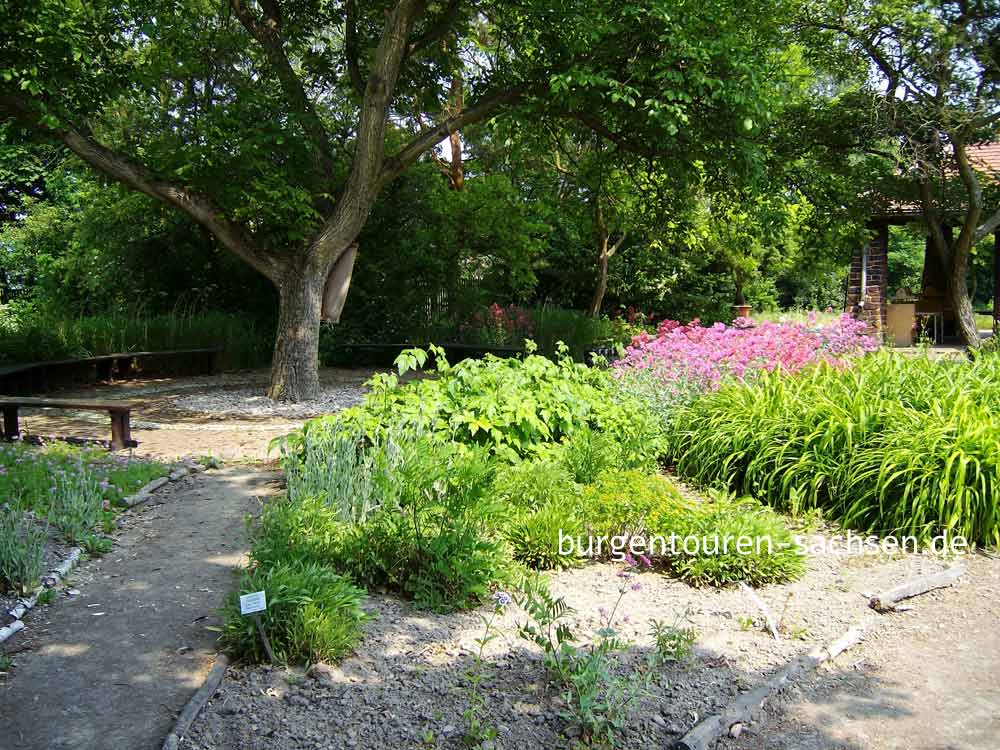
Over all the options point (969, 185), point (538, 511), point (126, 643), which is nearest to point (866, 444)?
point (538, 511)

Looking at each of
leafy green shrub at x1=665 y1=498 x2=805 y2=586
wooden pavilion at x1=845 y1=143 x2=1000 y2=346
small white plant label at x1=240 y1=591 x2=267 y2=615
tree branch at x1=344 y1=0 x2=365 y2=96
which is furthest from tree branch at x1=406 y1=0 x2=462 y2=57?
wooden pavilion at x1=845 y1=143 x2=1000 y2=346

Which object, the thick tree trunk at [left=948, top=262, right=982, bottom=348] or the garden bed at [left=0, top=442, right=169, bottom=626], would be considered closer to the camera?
the garden bed at [left=0, top=442, right=169, bottom=626]

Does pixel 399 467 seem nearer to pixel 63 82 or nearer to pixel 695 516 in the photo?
pixel 695 516

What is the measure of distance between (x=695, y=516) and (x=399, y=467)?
5.46ft

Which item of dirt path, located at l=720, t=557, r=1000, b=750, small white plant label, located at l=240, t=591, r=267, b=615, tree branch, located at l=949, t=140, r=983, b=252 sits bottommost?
dirt path, located at l=720, t=557, r=1000, b=750

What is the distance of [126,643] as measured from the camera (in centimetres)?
342

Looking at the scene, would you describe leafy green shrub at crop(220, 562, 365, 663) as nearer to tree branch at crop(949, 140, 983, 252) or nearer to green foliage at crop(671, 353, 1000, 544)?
green foliage at crop(671, 353, 1000, 544)

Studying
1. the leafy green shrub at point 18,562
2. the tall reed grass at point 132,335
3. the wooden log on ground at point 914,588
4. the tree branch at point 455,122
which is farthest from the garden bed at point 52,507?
the tall reed grass at point 132,335

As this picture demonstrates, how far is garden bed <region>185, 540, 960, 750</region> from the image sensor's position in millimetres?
2807

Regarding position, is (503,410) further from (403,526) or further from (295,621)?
(295,621)

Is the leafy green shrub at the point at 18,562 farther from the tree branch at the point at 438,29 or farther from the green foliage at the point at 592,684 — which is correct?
the tree branch at the point at 438,29

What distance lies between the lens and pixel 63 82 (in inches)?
355

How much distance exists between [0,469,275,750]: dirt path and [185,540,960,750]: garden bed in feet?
0.82

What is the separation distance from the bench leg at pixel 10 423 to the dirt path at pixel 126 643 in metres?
3.14
